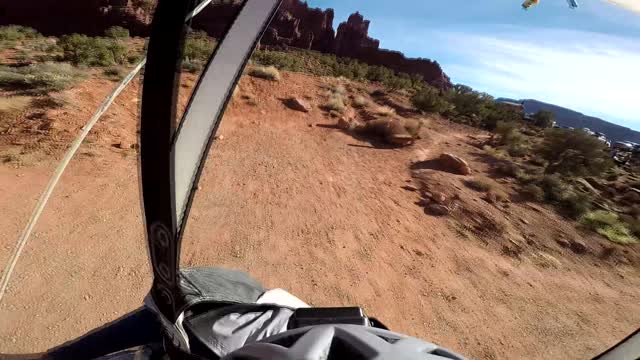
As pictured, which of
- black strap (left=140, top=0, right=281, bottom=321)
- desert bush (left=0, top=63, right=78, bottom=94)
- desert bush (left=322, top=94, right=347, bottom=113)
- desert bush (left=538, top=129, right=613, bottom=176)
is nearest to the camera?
black strap (left=140, top=0, right=281, bottom=321)

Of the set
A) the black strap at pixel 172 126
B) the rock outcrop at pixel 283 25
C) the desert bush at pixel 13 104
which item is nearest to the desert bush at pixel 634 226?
the black strap at pixel 172 126

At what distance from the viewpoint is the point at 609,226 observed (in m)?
7.59

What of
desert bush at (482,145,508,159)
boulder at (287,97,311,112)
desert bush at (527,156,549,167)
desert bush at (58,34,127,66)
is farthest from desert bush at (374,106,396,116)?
desert bush at (58,34,127,66)

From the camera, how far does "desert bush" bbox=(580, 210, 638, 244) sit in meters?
7.23

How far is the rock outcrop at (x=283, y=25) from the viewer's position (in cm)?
3250

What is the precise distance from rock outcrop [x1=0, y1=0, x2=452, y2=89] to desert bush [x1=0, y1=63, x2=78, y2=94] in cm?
2377

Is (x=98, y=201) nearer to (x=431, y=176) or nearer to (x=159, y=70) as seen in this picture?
(x=159, y=70)

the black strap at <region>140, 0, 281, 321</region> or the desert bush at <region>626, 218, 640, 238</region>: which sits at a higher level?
the black strap at <region>140, 0, 281, 321</region>

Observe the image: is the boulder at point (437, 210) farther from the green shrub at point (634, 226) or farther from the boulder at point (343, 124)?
the boulder at point (343, 124)

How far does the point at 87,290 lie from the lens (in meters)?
3.60

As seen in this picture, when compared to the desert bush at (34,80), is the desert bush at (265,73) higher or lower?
higher

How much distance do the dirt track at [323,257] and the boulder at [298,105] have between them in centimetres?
372

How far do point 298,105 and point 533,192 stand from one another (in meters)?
6.73

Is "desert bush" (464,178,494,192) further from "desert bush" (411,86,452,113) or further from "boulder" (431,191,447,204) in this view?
"desert bush" (411,86,452,113)
